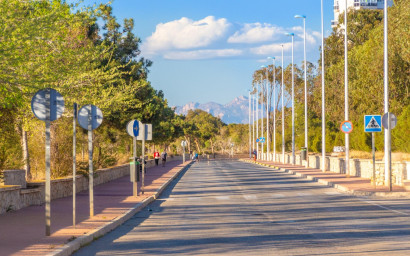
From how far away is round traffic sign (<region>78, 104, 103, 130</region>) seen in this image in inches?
615

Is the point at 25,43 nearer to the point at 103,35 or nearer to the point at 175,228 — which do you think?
the point at 175,228

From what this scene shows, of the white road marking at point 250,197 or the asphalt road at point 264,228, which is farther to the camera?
the white road marking at point 250,197

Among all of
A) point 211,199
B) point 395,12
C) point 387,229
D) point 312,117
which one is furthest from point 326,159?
point 312,117

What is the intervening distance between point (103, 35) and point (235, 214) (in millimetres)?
32785

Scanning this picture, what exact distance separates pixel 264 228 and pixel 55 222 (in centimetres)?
459

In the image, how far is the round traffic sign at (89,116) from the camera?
1563 centimetres

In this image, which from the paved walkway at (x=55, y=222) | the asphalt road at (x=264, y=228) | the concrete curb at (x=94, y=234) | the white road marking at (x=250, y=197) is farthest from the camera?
the white road marking at (x=250, y=197)

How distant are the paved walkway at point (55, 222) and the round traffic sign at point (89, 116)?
86.4 inches

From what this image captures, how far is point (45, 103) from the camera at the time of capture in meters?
12.4

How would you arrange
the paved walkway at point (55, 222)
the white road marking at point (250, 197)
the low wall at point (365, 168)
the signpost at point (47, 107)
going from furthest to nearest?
the low wall at point (365, 168), the white road marking at point (250, 197), the signpost at point (47, 107), the paved walkway at point (55, 222)

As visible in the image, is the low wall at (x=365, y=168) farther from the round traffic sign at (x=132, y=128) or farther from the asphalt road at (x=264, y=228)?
the round traffic sign at (x=132, y=128)

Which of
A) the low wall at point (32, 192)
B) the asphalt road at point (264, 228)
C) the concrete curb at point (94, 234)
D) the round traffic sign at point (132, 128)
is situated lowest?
the asphalt road at point (264, 228)

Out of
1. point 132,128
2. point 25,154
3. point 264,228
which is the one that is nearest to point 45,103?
point 264,228

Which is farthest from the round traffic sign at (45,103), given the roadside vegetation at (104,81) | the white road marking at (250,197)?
the white road marking at (250,197)
